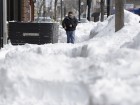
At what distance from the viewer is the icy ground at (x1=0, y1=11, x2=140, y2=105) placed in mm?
4941

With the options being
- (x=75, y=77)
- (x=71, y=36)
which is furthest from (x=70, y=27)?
(x=75, y=77)

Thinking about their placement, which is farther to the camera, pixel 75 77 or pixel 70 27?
pixel 70 27

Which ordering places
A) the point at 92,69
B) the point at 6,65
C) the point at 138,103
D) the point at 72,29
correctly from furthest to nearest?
the point at 72,29 → the point at 6,65 → the point at 92,69 → the point at 138,103

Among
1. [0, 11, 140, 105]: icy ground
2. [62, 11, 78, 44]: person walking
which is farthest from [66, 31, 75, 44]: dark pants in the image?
[0, 11, 140, 105]: icy ground

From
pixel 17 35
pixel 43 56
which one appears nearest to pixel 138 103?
pixel 43 56

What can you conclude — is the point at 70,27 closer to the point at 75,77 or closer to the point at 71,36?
the point at 71,36

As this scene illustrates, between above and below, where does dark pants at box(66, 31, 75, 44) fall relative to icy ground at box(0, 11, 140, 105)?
below

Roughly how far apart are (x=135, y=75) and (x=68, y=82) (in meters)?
0.98

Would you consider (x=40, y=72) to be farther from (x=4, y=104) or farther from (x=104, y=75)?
(x=104, y=75)

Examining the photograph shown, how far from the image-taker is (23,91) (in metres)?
5.95

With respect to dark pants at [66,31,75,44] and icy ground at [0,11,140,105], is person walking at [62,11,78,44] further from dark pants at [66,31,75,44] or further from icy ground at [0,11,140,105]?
icy ground at [0,11,140,105]

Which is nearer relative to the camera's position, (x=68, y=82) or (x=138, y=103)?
(x=138, y=103)

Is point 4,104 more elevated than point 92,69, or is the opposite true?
point 92,69

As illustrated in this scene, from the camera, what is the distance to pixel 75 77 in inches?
230
